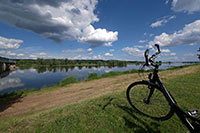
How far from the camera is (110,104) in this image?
13.3 ft

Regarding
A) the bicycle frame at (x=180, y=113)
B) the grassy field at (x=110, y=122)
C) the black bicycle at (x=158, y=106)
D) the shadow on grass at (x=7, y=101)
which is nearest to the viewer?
the bicycle frame at (x=180, y=113)

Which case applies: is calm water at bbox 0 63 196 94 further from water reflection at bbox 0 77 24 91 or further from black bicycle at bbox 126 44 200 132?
black bicycle at bbox 126 44 200 132

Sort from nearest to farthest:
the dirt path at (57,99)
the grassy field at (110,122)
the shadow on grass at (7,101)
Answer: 1. the grassy field at (110,122)
2. the dirt path at (57,99)
3. the shadow on grass at (7,101)

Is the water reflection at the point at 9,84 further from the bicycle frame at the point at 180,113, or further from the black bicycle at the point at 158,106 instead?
the bicycle frame at the point at 180,113

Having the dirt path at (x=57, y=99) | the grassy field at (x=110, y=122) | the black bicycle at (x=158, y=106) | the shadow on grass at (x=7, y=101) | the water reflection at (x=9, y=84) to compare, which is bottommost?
the water reflection at (x=9, y=84)

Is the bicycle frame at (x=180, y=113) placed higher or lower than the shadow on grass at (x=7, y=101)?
higher

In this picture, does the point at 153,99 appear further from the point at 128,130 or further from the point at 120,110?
the point at 128,130

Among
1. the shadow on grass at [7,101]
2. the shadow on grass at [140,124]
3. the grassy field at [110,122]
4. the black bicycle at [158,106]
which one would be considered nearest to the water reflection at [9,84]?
the shadow on grass at [7,101]

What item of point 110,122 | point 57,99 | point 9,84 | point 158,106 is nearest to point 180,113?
point 158,106

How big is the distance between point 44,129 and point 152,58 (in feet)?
14.7

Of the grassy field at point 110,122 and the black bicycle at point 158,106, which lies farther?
the grassy field at point 110,122

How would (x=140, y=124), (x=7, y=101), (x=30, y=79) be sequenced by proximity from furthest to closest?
(x=30, y=79) → (x=7, y=101) → (x=140, y=124)

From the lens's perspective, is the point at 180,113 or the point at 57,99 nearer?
the point at 180,113

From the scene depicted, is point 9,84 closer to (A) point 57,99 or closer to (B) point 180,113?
(A) point 57,99
